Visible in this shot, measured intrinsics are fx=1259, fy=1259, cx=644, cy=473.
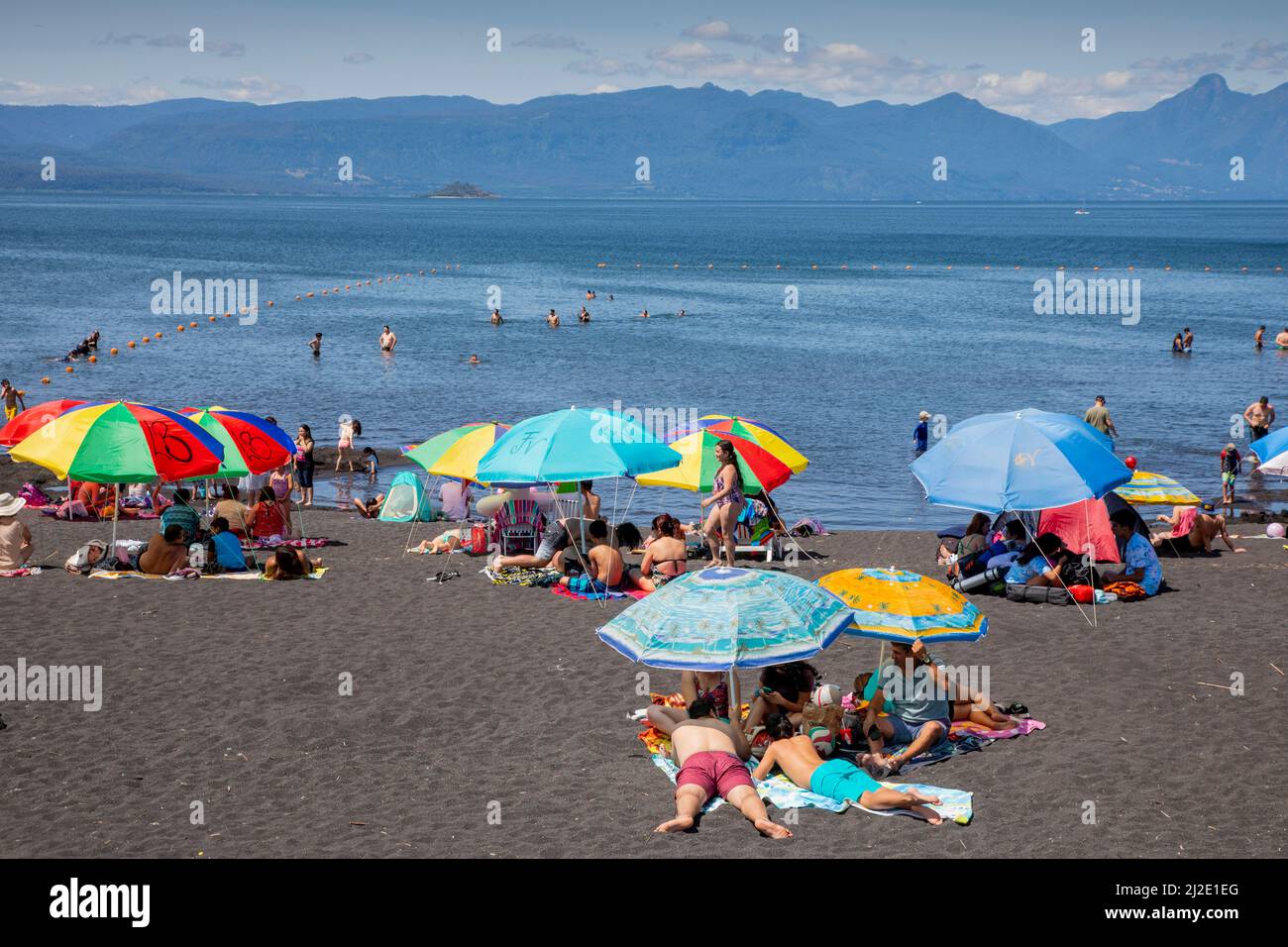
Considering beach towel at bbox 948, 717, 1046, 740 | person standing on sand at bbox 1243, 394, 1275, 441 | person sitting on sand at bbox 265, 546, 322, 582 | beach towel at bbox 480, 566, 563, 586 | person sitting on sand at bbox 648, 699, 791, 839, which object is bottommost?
beach towel at bbox 948, 717, 1046, 740

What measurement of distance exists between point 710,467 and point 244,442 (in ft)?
22.2

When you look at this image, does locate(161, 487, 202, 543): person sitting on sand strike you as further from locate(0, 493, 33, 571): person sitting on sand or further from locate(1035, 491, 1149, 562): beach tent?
locate(1035, 491, 1149, 562): beach tent

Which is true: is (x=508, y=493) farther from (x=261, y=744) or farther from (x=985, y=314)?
(x=985, y=314)

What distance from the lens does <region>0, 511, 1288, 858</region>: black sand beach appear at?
30.0ft

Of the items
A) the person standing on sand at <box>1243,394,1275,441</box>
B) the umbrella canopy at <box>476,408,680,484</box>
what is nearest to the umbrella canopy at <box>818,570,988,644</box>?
the umbrella canopy at <box>476,408,680,484</box>

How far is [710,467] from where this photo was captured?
18297mm

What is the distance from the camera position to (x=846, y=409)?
41.5 meters

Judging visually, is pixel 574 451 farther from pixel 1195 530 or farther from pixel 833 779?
pixel 1195 530

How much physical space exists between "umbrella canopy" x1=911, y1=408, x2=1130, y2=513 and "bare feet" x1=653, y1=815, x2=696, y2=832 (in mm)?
6327

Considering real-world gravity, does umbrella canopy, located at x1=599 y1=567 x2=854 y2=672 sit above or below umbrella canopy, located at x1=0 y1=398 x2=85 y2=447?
below

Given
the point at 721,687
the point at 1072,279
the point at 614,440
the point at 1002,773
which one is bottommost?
the point at 1002,773

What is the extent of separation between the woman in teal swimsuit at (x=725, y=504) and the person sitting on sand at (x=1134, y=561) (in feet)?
16.1
